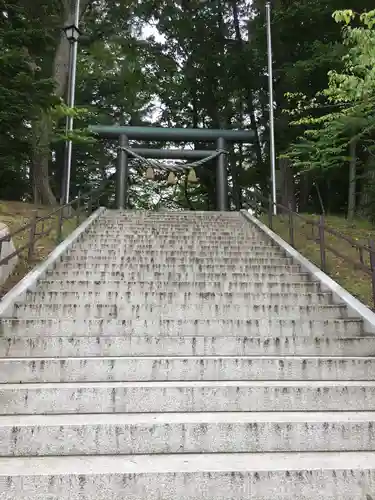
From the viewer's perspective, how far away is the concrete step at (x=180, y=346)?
4.34 meters

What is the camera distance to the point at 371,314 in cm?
501

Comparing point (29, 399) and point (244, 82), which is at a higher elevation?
point (244, 82)

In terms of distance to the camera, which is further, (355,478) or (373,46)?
(373,46)

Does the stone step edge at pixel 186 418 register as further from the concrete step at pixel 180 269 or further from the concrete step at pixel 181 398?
the concrete step at pixel 180 269

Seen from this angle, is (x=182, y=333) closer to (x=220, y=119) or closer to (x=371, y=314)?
(x=371, y=314)

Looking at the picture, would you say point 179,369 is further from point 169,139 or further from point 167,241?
point 169,139

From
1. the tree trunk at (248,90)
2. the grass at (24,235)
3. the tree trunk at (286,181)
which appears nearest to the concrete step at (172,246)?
the grass at (24,235)

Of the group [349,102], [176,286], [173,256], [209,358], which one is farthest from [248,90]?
[209,358]

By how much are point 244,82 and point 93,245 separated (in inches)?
616

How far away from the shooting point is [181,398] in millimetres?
3627

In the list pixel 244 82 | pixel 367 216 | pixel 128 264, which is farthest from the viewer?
pixel 244 82

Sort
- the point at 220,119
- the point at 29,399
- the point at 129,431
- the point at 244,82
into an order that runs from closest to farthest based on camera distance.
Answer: the point at 129,431, the point at 29,399, the point at 244,82, the point at 220,119

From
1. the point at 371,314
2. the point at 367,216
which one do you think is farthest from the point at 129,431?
the point at 367,216

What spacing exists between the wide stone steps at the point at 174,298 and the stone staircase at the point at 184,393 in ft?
0.05
